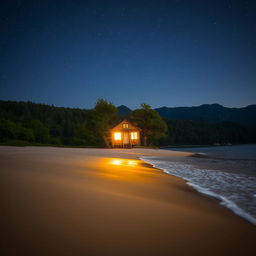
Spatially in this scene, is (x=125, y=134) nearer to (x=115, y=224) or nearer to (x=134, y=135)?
(x=134, y=135)

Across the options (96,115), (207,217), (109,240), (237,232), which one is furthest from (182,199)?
(96,115)

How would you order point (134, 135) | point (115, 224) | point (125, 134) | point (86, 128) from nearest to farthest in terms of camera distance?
1. point (115, 224)
2. point (86, 128)
3. point (125, 134)
4. point (134, 135)

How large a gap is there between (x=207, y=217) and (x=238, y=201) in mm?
1422

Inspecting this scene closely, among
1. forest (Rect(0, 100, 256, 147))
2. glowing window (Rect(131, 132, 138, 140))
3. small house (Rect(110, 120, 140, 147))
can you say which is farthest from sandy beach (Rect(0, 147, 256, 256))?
glowing window (Rect(131, 132, 138, 140))

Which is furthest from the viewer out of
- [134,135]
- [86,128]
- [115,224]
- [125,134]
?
[134,135]

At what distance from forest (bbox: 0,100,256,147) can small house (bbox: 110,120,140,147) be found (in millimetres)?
1723

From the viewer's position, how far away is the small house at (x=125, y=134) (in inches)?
1698

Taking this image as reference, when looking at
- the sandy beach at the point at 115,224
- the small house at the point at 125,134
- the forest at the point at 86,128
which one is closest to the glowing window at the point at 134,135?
the small house at the point at 125,134

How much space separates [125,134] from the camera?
43438 mm

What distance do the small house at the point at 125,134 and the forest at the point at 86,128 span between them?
172 centimetres

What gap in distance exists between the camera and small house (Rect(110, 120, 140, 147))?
141ft

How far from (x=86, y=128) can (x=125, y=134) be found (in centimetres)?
829

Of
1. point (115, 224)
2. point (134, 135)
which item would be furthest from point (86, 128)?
point (115, 224)

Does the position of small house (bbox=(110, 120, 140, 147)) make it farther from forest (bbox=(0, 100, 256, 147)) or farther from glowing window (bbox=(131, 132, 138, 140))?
forest (bbox=(0, 100, 256, 147))
